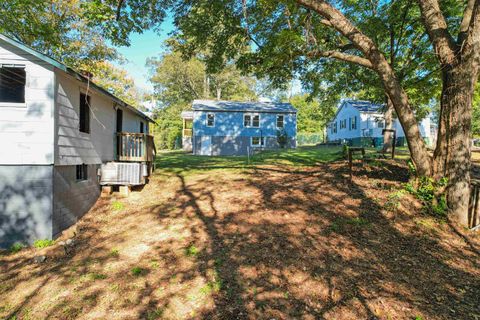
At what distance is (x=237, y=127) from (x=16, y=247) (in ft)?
76.4

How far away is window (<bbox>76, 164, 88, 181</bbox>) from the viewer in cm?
853

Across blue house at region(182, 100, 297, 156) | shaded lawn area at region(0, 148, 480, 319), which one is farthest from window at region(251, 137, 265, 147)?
shaded lawn area at region(0, 148, 480, 319)

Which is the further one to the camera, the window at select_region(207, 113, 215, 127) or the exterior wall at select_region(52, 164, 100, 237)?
the window at select_region(207, 113, 215, 127)

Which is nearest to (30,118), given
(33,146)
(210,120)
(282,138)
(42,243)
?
(33,146)

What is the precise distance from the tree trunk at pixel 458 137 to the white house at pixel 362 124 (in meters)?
21.4

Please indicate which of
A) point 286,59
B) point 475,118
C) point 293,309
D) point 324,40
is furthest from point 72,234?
point 475,118

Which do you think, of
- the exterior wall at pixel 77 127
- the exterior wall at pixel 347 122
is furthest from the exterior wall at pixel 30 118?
the exterior wall at pixel 347 122

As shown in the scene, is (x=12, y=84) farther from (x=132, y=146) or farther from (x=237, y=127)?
(x=237, y=127)

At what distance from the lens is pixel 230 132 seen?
28.7 m

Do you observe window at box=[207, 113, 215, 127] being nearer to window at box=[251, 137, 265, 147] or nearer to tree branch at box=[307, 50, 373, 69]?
window at box=[251, 137, 265, 147]

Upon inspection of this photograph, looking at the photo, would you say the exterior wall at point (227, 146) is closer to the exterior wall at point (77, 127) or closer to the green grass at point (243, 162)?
the green grass at point (243, 162)

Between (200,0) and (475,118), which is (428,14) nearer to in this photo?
(200,0)

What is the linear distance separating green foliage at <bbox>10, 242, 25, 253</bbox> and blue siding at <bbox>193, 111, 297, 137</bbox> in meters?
22.0

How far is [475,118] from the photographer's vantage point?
1476 inches
